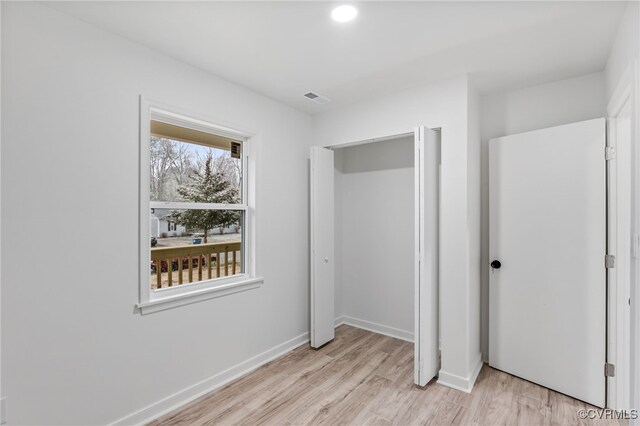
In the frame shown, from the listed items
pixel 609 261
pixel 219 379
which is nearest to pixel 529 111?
pixel 609 261

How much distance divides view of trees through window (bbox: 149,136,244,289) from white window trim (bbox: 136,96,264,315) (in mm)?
69

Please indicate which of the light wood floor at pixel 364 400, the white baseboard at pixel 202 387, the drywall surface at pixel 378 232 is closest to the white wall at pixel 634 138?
the light wood floor at pixel 364 400

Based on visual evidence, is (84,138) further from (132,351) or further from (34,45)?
(132,351)

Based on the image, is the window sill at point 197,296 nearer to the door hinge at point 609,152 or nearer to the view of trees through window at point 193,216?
the view of trees through window at point 193,216

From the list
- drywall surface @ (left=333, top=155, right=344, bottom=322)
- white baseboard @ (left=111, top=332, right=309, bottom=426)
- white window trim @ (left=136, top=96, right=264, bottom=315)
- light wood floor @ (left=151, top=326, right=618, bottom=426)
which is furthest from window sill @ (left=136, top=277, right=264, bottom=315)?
drywall surface @ (left=333, top=155, right=344, bottom=322)

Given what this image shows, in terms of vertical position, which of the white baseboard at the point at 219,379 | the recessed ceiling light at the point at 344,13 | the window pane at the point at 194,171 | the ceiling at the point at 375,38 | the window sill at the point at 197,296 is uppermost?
the ceiling at the point at 375,38

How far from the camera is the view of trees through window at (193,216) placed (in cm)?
236

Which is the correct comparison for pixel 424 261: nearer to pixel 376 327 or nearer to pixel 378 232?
pixel 378 232

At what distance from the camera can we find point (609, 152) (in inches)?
87.7

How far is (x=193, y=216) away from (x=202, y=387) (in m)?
1.33

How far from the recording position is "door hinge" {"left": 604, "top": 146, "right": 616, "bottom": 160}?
2211 millimetres

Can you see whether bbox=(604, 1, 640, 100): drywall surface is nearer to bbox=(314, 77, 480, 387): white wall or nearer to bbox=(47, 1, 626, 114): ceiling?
bbox=(47, 1, 626, 114): ceiling

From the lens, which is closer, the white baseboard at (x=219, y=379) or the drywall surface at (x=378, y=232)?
the white baseboard at (x=219, y=379)

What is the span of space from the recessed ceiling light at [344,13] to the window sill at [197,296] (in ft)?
6.90
